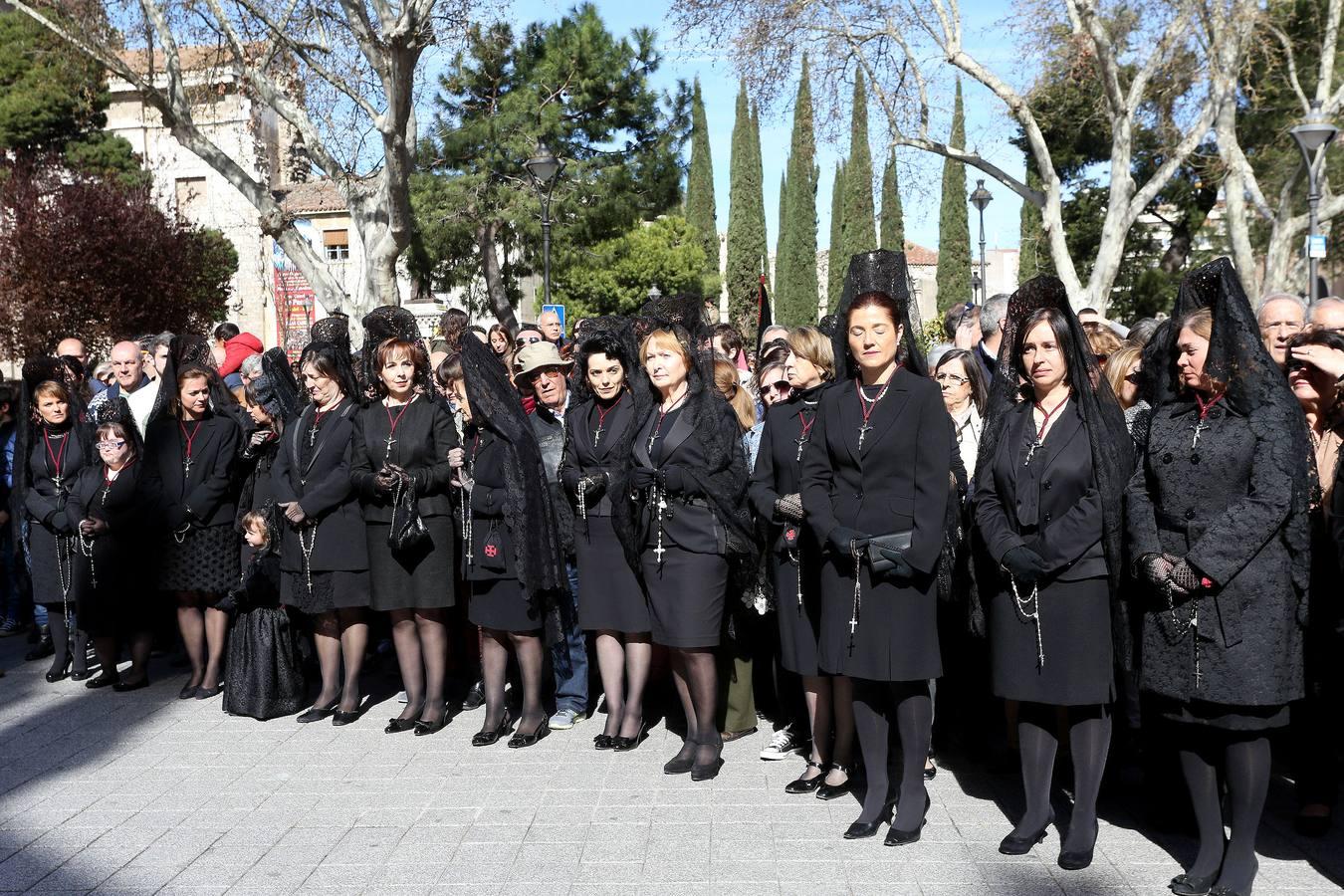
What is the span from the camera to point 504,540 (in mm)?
6062

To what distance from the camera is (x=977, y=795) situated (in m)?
5.20

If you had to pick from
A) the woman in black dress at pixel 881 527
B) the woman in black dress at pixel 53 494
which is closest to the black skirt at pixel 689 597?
the woman in black dress at pixel 881 527

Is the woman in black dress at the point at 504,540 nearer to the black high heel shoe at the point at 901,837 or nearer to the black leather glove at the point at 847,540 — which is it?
the black leather glove at the point at 847,540

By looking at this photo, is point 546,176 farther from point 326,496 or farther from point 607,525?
point 607,525

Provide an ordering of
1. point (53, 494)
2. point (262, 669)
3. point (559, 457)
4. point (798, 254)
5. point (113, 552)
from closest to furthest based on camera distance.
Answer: point (559, 457) → point (262, 669) → point (113, 552) → point (53, 494) → point (798, 254)

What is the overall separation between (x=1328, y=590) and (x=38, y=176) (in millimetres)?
34802

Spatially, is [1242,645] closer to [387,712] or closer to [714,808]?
[714,808]

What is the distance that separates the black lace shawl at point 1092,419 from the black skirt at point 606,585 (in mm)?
1932

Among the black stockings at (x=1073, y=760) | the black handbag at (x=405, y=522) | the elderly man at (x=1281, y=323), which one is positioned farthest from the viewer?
the black handbag at (x=405, y=522)

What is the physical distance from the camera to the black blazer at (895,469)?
4.48 m

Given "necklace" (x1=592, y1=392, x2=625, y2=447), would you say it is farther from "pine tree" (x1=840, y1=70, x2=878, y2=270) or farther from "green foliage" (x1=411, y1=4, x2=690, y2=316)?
"pine tree" (x1=840, y1=70, x2=878, y2=270)

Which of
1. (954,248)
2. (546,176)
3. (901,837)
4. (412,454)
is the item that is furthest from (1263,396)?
(954,248)

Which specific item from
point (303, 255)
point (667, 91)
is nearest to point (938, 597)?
point (303, 255)

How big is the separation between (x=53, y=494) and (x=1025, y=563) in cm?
637
